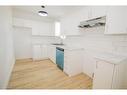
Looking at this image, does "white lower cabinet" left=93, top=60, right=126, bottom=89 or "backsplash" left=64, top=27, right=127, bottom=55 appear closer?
"white lower cabinet" left=93, top=60, right=126, bottom=89

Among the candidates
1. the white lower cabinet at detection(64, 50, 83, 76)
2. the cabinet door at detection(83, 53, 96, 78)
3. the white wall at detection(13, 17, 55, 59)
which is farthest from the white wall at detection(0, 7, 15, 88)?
the cabinet door at detection(83, 53, 96, 78)

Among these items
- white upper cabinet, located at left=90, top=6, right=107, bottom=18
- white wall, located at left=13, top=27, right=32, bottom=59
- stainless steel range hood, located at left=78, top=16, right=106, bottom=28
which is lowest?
white wall, located at left=13, top=27, right=32, bottom=59

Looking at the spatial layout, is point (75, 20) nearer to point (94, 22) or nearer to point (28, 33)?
point (94, 22)

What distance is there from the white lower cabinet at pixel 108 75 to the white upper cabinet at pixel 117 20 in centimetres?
66

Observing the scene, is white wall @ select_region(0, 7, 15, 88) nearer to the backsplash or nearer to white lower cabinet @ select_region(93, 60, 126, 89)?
white lower cabinet @ select_region(93, 60, 126, 89)

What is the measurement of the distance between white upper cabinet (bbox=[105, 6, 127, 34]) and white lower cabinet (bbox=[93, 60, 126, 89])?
0.66 m

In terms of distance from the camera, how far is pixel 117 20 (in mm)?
1569

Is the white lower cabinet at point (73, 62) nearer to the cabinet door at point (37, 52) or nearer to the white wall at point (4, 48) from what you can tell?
the white wall at point (4, 48)

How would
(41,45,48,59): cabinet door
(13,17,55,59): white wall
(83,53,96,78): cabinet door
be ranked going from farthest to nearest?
(41,45,48,59): cabinet door, (13,17,55,59): white wall, (83,53,96,78): cabinet door

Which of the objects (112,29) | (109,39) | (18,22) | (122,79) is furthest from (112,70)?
(18,22)

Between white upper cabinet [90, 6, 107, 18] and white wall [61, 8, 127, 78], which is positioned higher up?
white upper cabinet [90, 6, 107, 18]

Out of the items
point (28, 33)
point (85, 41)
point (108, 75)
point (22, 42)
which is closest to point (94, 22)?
point (85, 41)

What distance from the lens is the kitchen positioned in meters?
1.52
